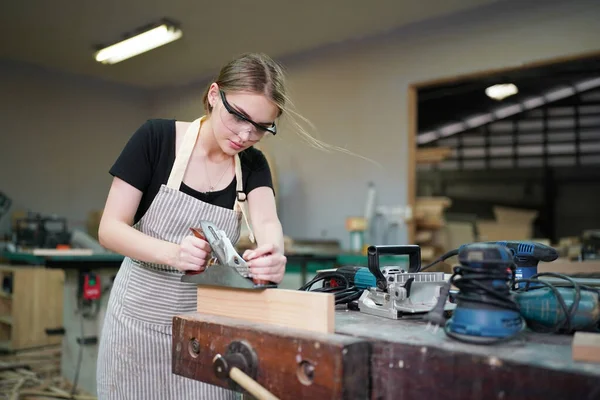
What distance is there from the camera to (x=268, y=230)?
166 centimetres

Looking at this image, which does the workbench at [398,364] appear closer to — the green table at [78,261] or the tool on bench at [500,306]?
the tool on bench at [500,306]

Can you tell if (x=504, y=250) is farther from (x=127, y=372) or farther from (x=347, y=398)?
(x=127, y=372)

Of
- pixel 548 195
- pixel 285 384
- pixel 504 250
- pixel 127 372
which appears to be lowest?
pixel 127 372

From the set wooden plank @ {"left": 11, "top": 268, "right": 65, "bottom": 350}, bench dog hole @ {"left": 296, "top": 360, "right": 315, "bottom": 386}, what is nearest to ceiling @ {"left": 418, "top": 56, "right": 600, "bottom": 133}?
wooden plank @ {"left": 11, "top": 268, "right": 65, "bottom": 350}

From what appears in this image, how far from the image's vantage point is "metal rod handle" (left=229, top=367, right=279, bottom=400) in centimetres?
88

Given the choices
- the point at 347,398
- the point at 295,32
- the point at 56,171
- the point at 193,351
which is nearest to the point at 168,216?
the point at 193,351

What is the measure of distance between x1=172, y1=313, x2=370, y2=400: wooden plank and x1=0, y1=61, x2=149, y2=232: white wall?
6.17 m

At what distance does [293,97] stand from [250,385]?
2344 mm

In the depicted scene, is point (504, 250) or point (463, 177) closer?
point (504, 250)

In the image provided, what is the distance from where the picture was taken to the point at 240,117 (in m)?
1.48

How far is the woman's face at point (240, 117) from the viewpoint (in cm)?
148

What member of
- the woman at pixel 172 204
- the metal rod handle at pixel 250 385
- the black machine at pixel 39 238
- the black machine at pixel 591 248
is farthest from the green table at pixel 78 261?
the black machine at pixel 591 248

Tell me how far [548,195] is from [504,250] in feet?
32.6

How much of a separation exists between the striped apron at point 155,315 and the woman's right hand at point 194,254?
34 cm
